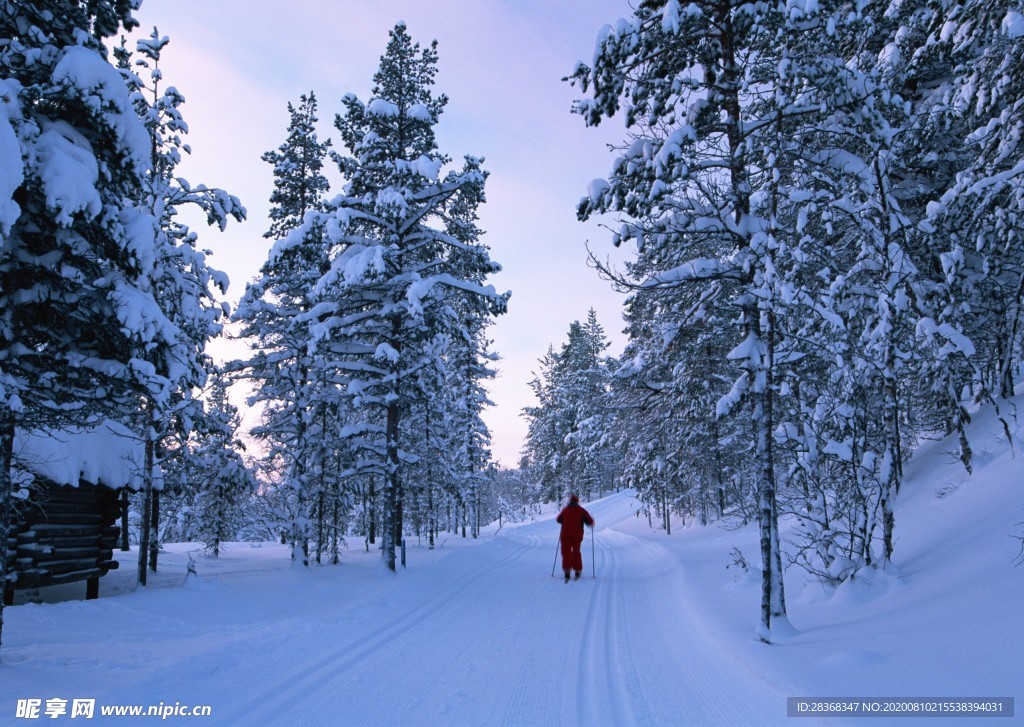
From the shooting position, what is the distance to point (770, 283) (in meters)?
7.11

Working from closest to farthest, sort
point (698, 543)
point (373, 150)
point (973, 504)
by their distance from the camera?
1. point (973, 504)
2. point (373, 150)
3. point (698, 543)

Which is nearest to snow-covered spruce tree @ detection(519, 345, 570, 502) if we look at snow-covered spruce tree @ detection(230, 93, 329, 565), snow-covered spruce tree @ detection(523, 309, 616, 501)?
snow-covered spruce tree @ detection(523, 309, 616, 501)

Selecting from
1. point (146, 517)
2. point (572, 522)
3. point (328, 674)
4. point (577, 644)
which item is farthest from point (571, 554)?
point (146, 517)

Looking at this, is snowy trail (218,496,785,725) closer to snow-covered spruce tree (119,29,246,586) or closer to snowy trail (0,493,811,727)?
snowy trail (0,493,811,727)

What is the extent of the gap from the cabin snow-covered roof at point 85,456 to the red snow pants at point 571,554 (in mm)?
10532

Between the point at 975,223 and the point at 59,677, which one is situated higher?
the point at 975,223

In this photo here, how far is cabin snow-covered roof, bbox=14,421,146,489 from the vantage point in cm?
1108

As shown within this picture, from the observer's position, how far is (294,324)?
15781 millimetres

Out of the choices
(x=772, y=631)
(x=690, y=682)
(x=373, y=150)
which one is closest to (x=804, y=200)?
(x=772, y=631)

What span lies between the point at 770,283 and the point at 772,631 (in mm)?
4523

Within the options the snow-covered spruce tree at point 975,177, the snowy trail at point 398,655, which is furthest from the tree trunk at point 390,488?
the snow-covered spruce tree at point 975,177

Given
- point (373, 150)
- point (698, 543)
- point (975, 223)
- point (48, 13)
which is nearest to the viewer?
point (48, 13)

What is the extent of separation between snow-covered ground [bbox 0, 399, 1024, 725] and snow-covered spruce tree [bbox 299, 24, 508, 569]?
589 centimetres

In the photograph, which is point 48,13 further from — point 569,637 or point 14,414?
point 569,637
